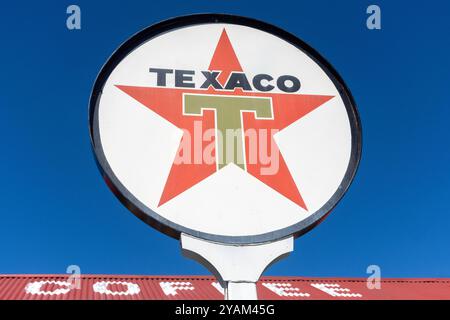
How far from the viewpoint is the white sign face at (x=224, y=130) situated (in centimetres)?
536

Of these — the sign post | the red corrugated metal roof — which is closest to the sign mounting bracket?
the sign post

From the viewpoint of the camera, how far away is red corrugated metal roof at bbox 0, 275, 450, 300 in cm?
1566

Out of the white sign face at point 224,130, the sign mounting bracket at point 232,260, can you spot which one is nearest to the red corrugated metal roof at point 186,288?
the white sign face at point 224,130

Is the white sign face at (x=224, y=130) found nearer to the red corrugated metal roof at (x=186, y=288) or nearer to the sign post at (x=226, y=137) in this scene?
the sign post at (x=226, y=137)

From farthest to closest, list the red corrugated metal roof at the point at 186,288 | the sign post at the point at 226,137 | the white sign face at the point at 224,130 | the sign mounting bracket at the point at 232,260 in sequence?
the red corrugated metal roof at the point at 186,288
the white sign face at the point at 224,130
the sign post at the point at 226,137
the sign mounting bracket at the point at 232,260

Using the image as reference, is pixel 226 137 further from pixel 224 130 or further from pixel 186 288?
pixel 186 288

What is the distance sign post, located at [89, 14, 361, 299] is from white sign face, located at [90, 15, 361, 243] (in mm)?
10

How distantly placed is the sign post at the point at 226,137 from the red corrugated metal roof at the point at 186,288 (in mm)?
9929

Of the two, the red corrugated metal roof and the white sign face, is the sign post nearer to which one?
the white sign face

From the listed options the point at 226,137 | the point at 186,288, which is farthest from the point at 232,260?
the point at 186,288

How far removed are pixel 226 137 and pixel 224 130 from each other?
7 centimetres

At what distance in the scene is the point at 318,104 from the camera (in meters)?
6.07
